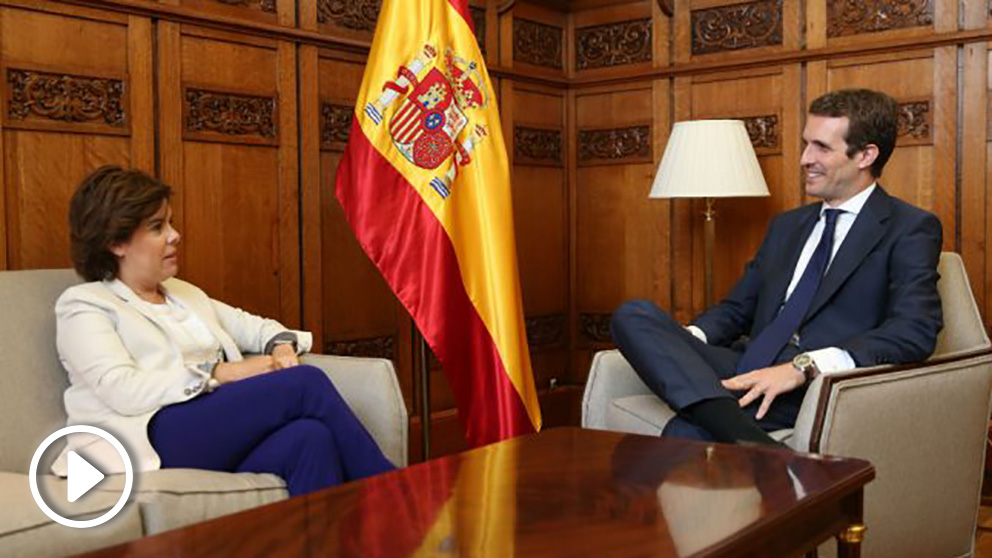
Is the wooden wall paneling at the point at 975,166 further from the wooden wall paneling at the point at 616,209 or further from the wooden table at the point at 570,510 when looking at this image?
the wooden table at the point at 570,510

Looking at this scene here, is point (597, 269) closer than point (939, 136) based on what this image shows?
No

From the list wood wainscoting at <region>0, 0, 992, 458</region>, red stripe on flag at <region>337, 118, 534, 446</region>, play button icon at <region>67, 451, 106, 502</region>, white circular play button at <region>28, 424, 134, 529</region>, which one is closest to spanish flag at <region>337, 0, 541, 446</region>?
red stripe on flag at <region>337, 118, 534, 446</region>

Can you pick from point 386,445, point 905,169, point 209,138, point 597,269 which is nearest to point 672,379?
point 386,445

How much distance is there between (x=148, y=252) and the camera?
2.33 meters

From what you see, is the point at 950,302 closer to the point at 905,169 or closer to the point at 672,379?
the point at 672,379

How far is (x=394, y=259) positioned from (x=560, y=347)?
169 centimetres

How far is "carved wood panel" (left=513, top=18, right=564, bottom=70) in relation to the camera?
4348 millimetres

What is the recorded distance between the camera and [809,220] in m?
2.72

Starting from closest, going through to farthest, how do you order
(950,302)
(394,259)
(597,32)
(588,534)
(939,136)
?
1. (588,534)
2. (950,302)
3. (394,259)
4. (939,136)
5. (597,32)

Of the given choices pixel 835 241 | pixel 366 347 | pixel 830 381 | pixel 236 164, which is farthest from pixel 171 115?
pixel 830 381

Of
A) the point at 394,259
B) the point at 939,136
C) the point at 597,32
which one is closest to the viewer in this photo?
the point at 394,259

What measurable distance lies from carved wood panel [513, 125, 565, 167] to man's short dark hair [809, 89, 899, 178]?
1848 mm

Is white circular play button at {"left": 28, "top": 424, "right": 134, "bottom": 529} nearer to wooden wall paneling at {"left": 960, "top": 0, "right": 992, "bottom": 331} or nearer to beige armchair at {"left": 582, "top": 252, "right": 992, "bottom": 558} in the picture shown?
beige armchair at {"left": 582, "top": 252, "right": 992, "bottom": 558}

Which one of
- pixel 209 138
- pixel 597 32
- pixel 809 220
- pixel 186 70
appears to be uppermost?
pixel 597 32
